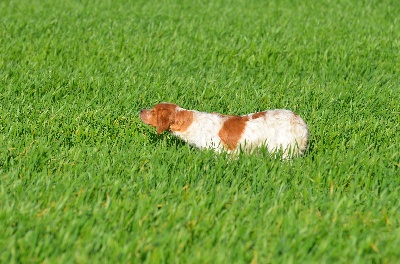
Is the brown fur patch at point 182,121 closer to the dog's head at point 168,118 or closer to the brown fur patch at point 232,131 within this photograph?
the dog's head at point 168,118

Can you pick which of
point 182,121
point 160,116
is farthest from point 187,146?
point 160,116

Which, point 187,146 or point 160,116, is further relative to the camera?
point 160,116

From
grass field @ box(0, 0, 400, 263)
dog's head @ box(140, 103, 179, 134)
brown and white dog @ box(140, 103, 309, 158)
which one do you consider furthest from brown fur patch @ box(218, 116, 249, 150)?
dog's head @ box(140, 103, 179, 134)

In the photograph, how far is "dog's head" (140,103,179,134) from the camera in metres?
5.85

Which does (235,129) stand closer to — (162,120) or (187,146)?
(187,146)

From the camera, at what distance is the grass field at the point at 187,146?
4.07m

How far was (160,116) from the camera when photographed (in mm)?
5852

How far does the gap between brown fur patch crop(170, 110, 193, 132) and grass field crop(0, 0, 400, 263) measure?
0.17 m

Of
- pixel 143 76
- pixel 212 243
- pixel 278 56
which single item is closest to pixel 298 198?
pixel 212 243

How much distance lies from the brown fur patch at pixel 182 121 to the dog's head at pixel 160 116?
36mm

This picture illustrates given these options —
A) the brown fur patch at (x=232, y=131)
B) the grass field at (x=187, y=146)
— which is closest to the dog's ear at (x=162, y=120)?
the grass field at (x=187, y=146)

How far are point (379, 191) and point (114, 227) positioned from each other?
2.34m

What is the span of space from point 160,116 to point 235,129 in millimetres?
747

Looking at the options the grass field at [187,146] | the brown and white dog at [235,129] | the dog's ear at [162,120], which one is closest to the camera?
the grass field at [187,146]
